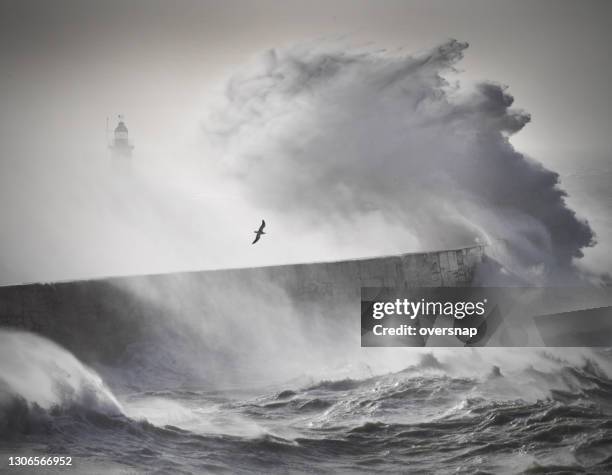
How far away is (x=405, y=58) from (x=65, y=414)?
17.9 ft

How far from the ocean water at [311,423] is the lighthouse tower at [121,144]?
3196mm

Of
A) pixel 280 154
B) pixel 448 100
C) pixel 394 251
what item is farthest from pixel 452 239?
pixel 280 154

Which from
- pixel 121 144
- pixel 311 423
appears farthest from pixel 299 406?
pixel 121 144

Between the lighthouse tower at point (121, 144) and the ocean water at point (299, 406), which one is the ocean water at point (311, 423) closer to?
the ocean water at point (299, 406)

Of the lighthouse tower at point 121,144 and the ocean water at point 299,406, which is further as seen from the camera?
the lighthouse tower at point 121,144

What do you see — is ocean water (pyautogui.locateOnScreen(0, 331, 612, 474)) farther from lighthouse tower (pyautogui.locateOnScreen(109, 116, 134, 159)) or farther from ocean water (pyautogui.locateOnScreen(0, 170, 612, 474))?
lighthouse tower (pyautogui.locateOnScreen(109, 116, 134, 159))

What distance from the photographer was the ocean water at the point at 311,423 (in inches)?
179

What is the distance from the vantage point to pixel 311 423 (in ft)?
17.1

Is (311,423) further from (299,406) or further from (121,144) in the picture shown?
(121,144)

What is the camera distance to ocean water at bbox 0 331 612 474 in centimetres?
454

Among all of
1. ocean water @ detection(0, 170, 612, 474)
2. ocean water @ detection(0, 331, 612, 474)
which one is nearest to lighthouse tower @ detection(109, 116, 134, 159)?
ocean water @ detection(0, 170, 612, 474)

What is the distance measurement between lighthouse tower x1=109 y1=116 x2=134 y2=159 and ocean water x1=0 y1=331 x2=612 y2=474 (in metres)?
3.20

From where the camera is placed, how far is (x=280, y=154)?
8938mm

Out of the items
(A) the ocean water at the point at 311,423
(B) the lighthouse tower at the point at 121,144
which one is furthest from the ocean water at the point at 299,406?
(B) the lighthouse tower at the point at 121,144
